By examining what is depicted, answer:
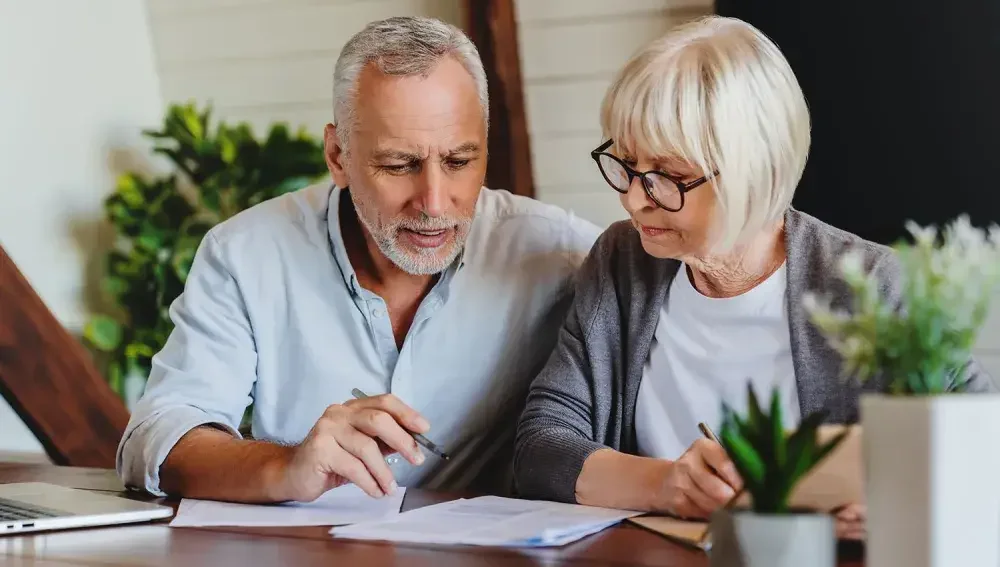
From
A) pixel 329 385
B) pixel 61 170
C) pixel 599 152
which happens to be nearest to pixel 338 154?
pixel 329 385

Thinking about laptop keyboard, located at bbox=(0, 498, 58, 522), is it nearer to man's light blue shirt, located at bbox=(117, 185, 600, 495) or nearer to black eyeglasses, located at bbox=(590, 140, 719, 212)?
man's light blue shirt, located at bbox=(117, 185, 600, 495)

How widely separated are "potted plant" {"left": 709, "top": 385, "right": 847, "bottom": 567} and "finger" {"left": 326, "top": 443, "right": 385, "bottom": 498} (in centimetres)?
69

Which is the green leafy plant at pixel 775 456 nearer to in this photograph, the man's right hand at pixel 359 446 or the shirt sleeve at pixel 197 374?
the man's right hand at pixel 359 446

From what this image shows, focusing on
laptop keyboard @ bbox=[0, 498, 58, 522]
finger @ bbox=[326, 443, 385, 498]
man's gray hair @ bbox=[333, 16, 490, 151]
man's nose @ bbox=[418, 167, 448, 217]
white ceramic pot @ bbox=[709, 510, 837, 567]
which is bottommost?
laptop keyboard @ bbox=[0, 498, 58, 522]

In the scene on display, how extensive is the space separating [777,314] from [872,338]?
2.59 feet

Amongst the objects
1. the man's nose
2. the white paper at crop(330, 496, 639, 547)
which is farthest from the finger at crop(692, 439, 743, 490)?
the man's nose

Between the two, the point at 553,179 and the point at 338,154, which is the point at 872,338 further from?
the point at 553,179

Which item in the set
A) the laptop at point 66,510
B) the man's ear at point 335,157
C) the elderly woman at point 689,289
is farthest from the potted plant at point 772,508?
the man's ear at point 335,157

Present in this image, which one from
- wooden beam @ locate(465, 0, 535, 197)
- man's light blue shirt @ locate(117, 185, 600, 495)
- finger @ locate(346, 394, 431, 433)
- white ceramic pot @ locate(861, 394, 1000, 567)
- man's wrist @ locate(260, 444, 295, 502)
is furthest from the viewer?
wooden beam @ locate(465, 0, 535, 197)

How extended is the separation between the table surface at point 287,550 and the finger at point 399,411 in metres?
0.15

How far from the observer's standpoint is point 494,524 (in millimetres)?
1368

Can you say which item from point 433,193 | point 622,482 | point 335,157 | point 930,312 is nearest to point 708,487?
point 622,482

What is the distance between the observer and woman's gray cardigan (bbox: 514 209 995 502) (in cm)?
156

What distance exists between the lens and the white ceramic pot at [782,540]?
32.1 inches
